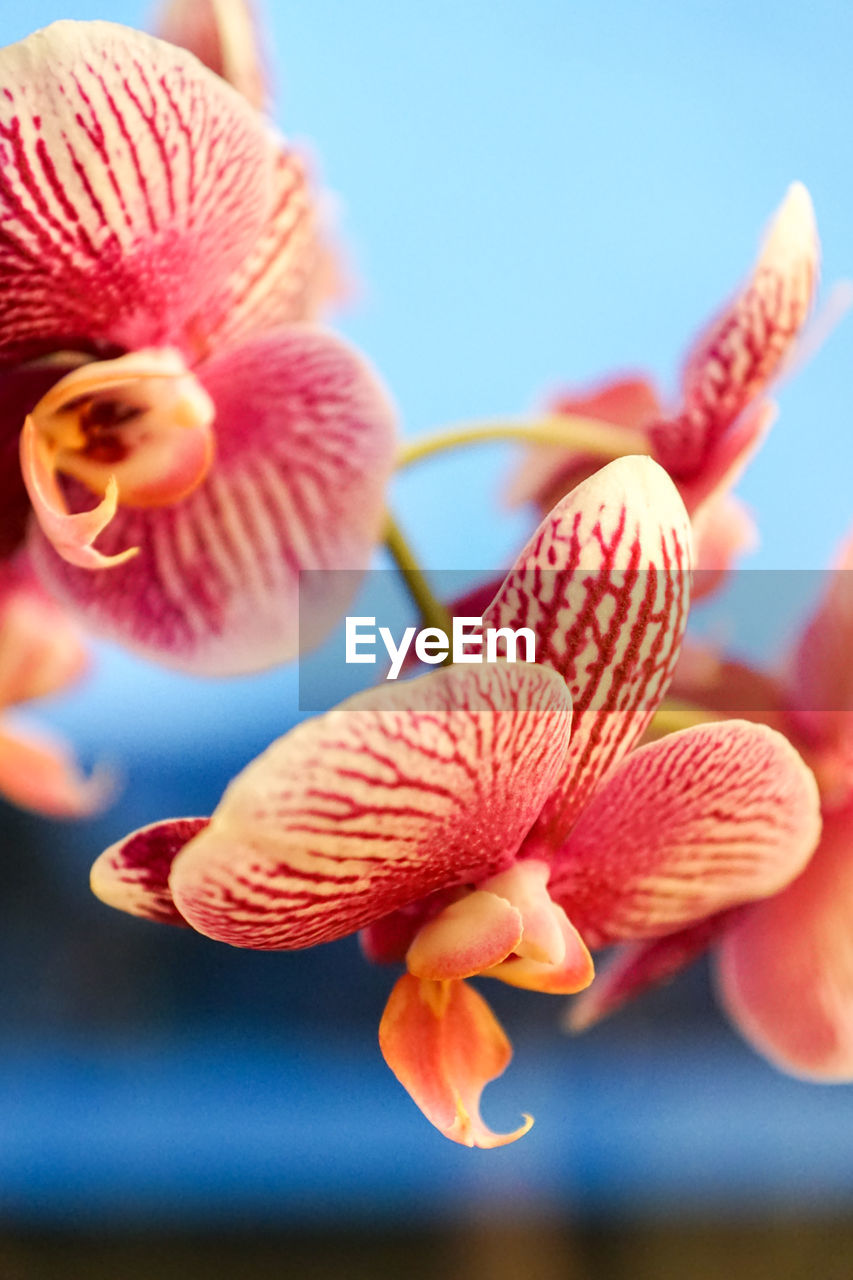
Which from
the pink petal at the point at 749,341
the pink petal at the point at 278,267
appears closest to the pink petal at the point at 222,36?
the pink petal at the point at 278,267

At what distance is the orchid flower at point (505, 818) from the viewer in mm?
166

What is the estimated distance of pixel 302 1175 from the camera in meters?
0.66

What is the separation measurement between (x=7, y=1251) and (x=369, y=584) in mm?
511

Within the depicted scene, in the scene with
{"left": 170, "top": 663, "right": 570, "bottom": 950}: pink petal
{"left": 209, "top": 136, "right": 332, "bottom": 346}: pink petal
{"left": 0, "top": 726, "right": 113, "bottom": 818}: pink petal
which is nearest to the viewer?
{"left": 170, "top": 663, "right": 570, "bottom": 950}: pink petal

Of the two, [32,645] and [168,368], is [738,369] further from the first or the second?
[32,645]

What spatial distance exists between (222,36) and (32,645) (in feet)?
0.65

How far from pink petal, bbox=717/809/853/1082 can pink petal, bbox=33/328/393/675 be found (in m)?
0.14

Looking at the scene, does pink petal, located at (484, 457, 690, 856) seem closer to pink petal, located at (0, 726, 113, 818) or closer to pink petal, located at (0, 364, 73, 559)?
pink petal, located at (0, 364, 73, 559)

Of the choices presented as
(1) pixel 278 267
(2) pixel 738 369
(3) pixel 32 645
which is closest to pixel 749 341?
(2) pixel 738 369

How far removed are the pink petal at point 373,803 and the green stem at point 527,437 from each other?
0.37 ft

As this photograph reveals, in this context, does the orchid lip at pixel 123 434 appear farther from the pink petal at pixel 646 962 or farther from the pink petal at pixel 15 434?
the pink petal at pixel 646 962

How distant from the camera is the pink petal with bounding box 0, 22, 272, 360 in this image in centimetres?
19

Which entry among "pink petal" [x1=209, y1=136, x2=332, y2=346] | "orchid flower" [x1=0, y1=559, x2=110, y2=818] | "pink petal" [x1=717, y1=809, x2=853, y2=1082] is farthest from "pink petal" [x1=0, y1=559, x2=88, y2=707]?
"pink petal" [x1=717, y1=809, x2=853, y2=1082]

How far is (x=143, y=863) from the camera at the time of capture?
189 millimetres
